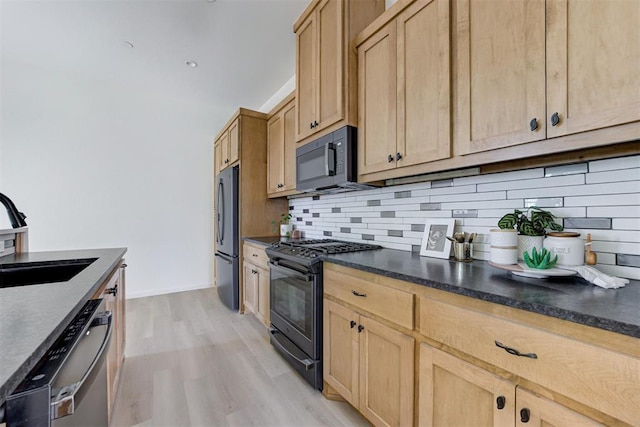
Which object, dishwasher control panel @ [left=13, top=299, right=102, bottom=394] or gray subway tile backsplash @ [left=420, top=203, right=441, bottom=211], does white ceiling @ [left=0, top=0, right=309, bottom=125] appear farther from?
→ dishwasher control panel @ [left=13, top=299, right=102, bottom=394]

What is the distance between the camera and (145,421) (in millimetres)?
1556

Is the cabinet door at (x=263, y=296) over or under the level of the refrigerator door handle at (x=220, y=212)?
under

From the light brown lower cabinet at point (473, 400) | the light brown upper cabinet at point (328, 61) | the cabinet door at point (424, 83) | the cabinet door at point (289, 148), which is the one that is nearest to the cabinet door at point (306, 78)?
the light brown upper cabinet at point (328, 61)

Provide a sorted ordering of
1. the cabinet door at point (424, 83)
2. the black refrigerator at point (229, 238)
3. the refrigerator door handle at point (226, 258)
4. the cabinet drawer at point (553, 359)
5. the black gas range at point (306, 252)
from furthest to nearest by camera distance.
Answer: the refrigerator door handle at point (226, 258)
the black refrigerator at point (229, 238)
the black gas range at point (306, 252)
the cabinet door at point (424, 83)
the cabinet drawer at point (553, 359)

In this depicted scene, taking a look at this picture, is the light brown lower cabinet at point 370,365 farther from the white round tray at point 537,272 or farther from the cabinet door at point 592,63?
the cabinet door at point 592,63

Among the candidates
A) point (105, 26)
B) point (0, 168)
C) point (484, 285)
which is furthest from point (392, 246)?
point (0, 168)

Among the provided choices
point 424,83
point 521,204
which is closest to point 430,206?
point 521,204

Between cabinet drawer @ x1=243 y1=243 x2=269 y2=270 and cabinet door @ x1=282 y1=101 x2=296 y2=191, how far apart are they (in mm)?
699

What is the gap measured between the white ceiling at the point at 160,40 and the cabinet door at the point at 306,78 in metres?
0.29

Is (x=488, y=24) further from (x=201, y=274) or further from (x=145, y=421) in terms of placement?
(x=201, y=274)

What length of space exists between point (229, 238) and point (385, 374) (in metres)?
2.54

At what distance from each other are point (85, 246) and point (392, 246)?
12.8ft

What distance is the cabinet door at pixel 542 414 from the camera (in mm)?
712

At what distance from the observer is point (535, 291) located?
0.89 meters
